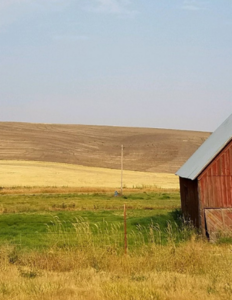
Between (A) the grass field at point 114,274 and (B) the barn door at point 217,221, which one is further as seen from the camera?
(B) the barn door at point 217,221

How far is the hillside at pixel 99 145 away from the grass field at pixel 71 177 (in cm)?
428

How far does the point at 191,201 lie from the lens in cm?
2302

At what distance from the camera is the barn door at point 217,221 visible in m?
19.9

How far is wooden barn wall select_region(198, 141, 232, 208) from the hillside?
54.0 meters

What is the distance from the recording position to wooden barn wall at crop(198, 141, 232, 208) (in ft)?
67.3

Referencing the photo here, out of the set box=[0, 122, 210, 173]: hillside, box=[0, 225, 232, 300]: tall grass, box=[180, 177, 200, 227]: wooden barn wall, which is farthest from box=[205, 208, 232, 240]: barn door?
box=[0, 122, 210, 173]: hillside

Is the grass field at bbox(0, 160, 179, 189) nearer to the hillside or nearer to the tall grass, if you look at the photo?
the hillside

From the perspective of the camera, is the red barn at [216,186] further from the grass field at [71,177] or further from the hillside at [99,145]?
the hillside at [99,145]

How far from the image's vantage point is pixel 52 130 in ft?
324

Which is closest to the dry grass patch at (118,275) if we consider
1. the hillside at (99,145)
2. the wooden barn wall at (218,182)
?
the wooden barn wall at (218,182)

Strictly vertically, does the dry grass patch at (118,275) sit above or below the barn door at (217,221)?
below

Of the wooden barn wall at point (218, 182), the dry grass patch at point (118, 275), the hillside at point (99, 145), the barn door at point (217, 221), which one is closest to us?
the dry grass patch at point (118, 275)

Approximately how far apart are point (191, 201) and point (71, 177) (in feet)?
136

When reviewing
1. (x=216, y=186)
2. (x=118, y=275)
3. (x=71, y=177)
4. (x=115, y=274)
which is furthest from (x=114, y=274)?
(x=71, y=177)
